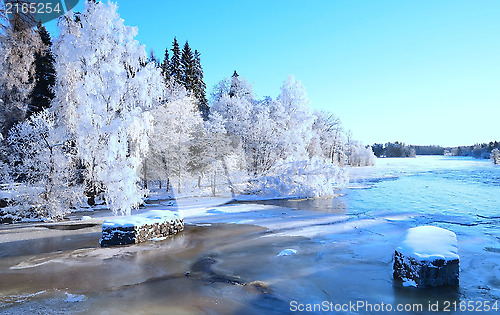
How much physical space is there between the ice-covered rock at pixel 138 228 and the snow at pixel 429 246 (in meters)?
9.36

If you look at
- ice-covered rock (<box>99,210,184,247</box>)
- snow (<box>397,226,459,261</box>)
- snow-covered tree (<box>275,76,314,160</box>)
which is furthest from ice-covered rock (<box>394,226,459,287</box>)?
snow-covered tree (<box>275,76,314,160</box>)

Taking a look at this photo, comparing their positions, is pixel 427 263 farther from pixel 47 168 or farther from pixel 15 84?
pixel 15 84

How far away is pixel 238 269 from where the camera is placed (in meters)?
8.66

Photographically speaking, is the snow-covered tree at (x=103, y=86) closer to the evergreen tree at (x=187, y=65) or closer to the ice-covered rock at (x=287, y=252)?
the ice-covered rock at (x=287, y=252)

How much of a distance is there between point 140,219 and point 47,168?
11.0 metres

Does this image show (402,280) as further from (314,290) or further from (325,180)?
(325,180)

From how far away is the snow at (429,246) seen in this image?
714cm

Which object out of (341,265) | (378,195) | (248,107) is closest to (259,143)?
(248,107)

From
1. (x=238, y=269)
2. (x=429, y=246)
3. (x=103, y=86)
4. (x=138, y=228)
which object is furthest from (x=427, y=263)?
(x=103, y=86)

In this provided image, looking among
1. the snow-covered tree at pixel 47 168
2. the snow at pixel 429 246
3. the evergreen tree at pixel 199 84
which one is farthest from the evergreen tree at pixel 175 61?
the snow at pixel 429 246

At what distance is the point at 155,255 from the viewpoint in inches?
397

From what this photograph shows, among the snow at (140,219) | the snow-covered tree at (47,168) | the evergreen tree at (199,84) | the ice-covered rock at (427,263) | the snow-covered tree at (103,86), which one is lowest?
the ice-covered rock at (427,263)

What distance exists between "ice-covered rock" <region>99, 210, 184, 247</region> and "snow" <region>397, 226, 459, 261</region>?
30.7ft

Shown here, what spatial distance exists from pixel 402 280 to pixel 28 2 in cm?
956
